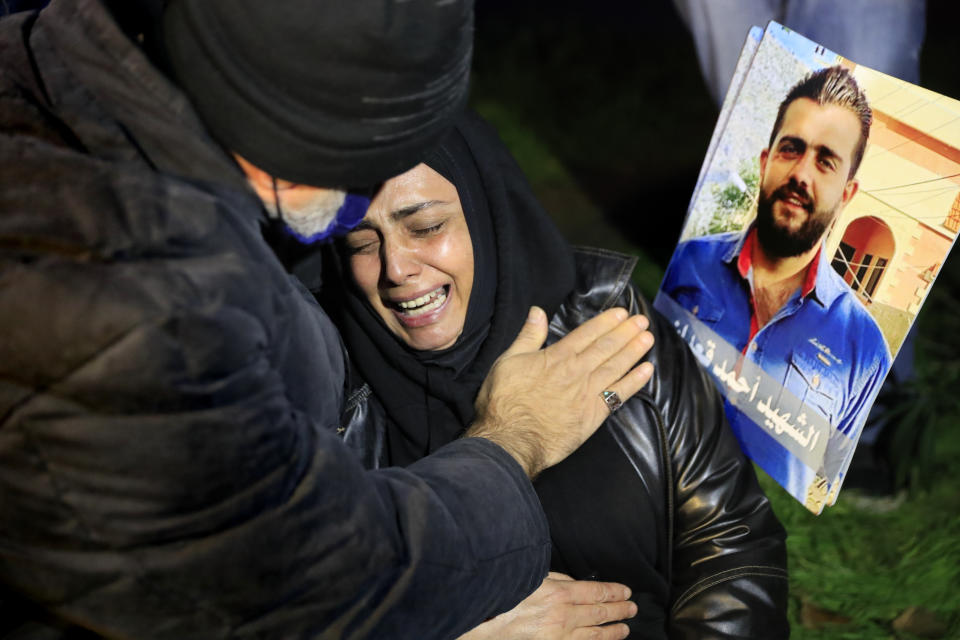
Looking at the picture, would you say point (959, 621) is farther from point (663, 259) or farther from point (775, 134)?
point (663, 259)

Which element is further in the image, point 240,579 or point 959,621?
point 959,621

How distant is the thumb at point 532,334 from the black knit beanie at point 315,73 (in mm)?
920

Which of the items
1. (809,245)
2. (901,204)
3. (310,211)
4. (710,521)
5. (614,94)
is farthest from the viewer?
(614,94)

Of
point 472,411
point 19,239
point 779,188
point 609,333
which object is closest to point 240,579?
point 19,239

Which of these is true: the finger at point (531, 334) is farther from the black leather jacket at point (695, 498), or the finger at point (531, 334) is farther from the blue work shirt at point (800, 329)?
the blue work shirt at point (800, 329)

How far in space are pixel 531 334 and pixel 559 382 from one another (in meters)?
0.20

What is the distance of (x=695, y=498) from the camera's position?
2123mm

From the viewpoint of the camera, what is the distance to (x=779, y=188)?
6.24ft

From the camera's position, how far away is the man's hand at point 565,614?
188 centimetres

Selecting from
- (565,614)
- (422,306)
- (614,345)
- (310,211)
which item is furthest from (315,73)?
(565,614)

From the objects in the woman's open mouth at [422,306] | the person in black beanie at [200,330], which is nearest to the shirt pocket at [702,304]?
the woman's open mouth at [422,306]

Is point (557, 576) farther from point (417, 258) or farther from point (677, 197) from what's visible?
point (677, 197)

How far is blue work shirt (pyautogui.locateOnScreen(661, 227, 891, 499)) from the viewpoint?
1.72m

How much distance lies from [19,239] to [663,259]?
14.8ft
